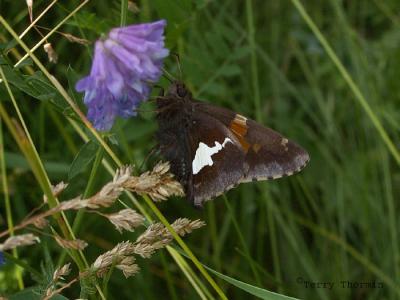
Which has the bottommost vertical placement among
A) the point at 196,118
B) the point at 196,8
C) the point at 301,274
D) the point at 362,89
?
the point at 301,274

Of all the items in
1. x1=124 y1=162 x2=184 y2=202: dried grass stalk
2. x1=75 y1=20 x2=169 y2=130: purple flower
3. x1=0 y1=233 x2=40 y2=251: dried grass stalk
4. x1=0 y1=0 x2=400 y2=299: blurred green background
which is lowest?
x1=0 y1=0 x2=400 y2=299: blurred green background

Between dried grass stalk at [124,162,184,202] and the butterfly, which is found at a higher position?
dried grass stalk at [124,162,184,202]

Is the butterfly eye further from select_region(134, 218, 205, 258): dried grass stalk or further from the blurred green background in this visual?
select_region(134, 218, 205, 258): dried grass stalk

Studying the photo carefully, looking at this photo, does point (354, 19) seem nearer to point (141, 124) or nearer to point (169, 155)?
point (141, 124)

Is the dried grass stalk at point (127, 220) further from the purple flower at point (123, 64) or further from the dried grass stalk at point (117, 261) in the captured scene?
the purple flower at point (123, 64)

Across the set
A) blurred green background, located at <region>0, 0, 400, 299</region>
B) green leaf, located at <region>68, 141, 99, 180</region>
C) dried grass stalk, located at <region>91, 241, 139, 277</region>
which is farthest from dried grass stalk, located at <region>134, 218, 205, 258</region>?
blurred green background, located at <region>0, 0, 400, 299</region>

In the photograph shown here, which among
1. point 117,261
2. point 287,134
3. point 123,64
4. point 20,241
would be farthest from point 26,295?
point 287,134

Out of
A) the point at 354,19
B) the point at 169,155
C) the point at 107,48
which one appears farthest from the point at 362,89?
the point at 107,48

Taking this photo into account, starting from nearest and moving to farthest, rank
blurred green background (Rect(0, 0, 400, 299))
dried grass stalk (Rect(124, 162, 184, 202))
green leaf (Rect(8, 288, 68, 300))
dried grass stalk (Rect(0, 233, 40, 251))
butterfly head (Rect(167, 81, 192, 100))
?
dried grass stalk (Rect(0, 233, 40, 251))
dried grass stalk (Rect(124, 162, 184, 202))
green leaf (Rect(8, 288, 68, 300))
butterfly head (Rect(167, 81, 192, 100))
blurred green background (Rect(0, 0, 400, 299))

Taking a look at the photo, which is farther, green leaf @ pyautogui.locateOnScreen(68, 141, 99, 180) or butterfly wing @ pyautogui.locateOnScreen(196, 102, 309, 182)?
butterfly wing @ pyautogui.locateOnScreen(196, 102, 309, 182)
